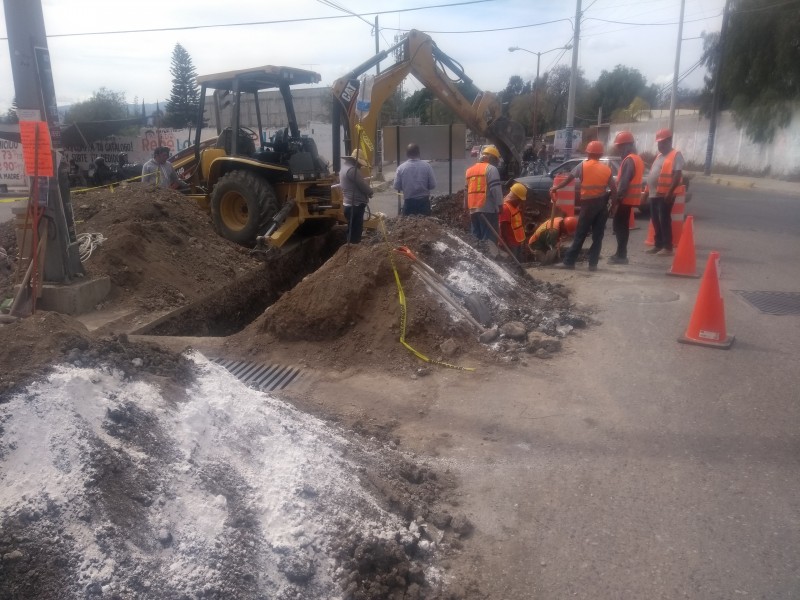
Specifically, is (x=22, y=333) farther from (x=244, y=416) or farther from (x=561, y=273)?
(x=561, y=273)

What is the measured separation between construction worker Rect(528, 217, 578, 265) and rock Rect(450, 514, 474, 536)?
7.17 meters

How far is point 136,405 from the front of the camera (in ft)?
11.0

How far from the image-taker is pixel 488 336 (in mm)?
6082

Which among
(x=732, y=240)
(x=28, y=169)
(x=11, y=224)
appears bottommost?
(x=732, y=240)

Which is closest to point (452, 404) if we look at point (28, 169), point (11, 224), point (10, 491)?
point (10, 491)

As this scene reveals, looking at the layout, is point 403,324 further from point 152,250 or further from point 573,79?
point 573,79

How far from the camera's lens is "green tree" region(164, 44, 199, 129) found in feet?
170

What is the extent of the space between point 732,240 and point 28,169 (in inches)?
438

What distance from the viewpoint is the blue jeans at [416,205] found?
413 inches

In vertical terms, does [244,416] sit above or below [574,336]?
above

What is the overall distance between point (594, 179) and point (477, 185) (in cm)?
156

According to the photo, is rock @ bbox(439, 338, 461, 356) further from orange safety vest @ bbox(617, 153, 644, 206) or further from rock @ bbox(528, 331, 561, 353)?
orange safety vest @ bbox(617, 153, 644, 206)

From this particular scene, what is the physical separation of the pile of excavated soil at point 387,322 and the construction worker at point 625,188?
320 cm

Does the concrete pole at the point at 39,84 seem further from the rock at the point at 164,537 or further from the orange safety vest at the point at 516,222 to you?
the orange safety vest at the point at 516,222
